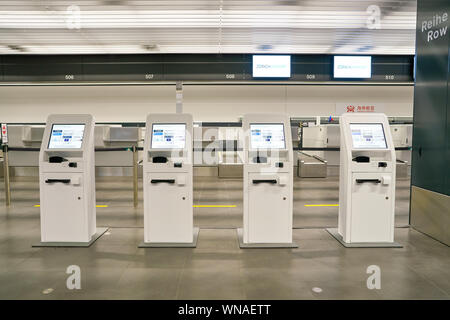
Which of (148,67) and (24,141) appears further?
(24,141)

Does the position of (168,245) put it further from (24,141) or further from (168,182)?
(24,141)

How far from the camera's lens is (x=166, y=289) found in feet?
8.27

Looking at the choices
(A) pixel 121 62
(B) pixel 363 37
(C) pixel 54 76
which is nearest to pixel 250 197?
(B) pixel 363 37

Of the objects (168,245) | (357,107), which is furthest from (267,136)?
(357,107)

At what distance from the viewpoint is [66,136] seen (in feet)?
11.7

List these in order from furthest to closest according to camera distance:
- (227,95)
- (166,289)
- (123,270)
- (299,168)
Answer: (227,95) < (299,168) < (123,270) < (166,289)

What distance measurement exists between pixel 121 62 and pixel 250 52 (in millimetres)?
3103

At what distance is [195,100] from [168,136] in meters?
6.76

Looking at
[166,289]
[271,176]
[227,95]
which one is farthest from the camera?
[227,95]

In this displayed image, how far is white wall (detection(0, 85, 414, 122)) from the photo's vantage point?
9906mm

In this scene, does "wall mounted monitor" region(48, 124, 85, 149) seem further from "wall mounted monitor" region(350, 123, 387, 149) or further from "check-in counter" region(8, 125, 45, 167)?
"check-in counter" region(8, 125, 45, 167)

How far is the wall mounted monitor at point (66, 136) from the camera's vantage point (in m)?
3.52

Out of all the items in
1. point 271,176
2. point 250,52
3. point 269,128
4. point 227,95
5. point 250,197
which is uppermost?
point 250,52

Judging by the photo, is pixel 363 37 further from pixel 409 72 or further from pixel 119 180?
pixel 119 180
